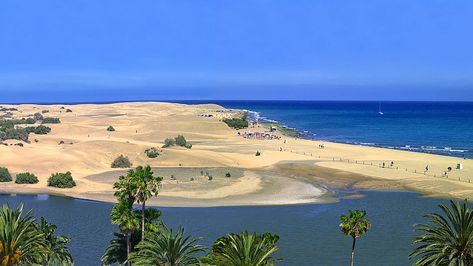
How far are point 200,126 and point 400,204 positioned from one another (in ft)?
295

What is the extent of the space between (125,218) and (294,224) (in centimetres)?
2463

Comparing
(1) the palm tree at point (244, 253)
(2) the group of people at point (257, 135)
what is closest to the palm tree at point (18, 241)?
(1) the palm tree at point (244, 253)

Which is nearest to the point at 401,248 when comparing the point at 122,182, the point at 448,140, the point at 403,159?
the point at 122,182

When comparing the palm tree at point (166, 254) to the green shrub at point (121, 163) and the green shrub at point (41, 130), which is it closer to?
the green shrub at point (121, 163)

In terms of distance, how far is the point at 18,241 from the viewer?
24875mm

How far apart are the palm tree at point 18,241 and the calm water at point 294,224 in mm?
13876

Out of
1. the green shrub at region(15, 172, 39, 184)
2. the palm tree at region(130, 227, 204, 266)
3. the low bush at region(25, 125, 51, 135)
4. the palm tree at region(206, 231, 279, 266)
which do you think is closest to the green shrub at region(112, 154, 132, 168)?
the green shrub at region(15, 172, 39, 184)

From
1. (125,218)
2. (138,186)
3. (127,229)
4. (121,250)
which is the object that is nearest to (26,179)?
(121,250)

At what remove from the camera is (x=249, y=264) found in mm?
22750

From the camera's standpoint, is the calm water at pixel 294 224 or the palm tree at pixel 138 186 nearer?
the palm tree at pixel 138 186

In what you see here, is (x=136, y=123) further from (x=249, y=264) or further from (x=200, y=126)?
(x=249, y=264)

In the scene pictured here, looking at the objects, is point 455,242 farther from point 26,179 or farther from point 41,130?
point 41,130

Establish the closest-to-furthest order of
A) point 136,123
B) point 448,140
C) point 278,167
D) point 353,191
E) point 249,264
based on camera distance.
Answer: point 249,264
point 353,191
point 278,167
point 448,140
point 136,123

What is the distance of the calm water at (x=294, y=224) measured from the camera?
42531 mm
